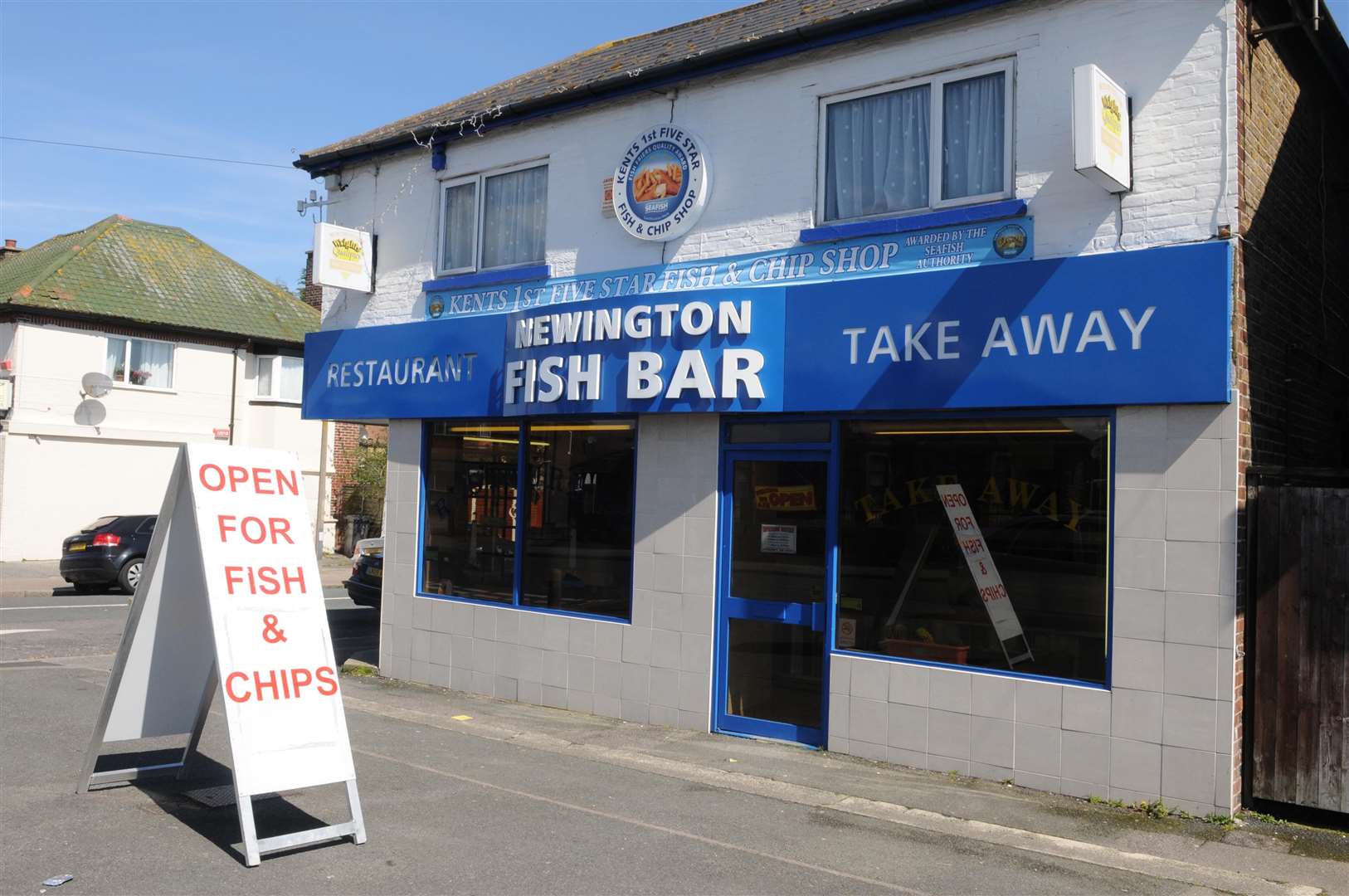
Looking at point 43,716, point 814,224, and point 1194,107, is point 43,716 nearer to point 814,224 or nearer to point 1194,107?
point 814,224

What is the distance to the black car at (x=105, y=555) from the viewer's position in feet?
62.8

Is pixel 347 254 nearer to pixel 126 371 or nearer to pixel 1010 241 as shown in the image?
pixel 1010 241

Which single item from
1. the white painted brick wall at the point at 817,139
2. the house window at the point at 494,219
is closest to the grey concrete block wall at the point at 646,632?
the white painted brick wall at the point at 817,139

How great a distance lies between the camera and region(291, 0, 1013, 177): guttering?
8.08 meters

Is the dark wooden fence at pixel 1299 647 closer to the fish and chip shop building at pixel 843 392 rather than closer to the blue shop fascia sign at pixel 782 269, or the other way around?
the fish and chip shop building at pixel 843 392

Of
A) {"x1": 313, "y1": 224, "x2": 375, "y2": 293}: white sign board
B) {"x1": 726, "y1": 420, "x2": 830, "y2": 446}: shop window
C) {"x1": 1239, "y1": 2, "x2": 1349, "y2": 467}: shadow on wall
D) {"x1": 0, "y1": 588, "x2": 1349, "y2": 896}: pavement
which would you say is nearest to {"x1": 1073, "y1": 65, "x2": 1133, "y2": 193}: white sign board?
{"x1": 1239, "y1": 2, "x2": 1349, "y2": 467}: shadow on wall

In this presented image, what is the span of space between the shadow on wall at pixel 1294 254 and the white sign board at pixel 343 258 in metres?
8.10

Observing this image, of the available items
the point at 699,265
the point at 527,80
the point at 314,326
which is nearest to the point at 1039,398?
the point at 699,265

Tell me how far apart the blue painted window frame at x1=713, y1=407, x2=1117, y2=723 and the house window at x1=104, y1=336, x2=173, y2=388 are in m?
21.0

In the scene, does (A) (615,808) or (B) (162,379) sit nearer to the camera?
(A) (615,808)

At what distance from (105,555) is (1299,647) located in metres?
18.2

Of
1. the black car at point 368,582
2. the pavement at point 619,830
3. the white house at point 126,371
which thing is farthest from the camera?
the white house at point 126,371

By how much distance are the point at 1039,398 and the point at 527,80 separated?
7.14m

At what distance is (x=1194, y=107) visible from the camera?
6988 mm
